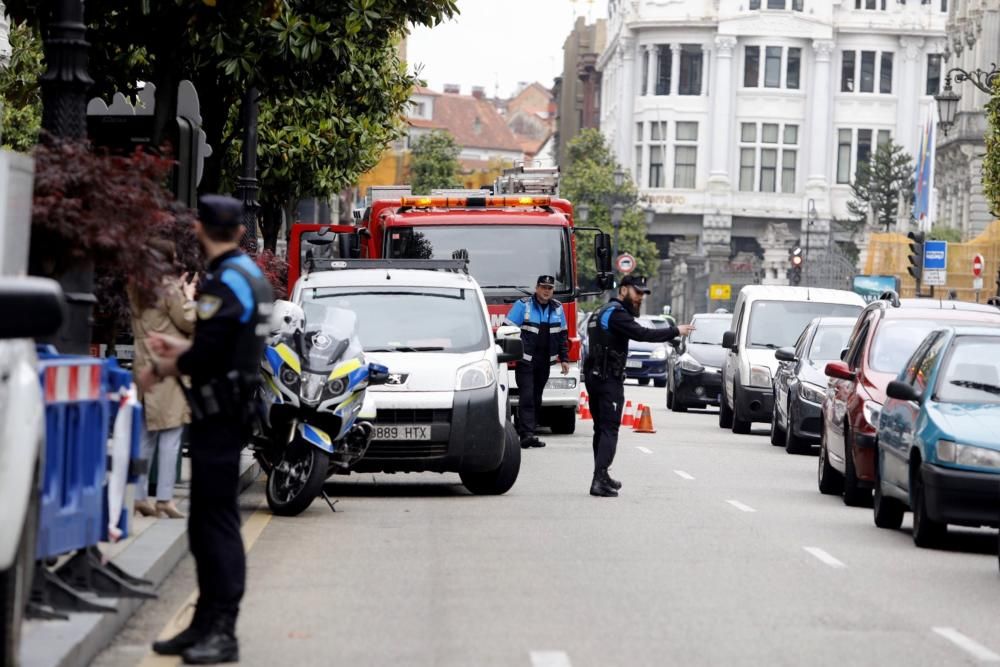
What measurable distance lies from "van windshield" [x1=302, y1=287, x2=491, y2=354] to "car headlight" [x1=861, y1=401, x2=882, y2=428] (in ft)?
10.4

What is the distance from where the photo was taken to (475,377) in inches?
683

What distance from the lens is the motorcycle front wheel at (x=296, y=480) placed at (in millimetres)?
15203

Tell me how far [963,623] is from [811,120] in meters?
96.0

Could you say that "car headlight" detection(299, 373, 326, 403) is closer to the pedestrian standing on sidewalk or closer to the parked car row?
the pedestrian standing on sidewalk

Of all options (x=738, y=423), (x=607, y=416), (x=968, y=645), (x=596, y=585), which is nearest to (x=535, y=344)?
(x=738, y=423)

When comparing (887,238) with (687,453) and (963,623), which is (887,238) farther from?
(963,623)

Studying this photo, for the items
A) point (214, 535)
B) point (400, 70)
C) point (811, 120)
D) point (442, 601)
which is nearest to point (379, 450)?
point (442, 601)

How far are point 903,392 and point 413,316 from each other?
16.7 feet

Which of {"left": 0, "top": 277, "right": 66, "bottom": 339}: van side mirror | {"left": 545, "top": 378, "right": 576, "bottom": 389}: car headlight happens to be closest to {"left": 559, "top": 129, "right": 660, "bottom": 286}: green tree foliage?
{"left": 545, "top": 378, "right": 576, "bottom": 389}: car headlight

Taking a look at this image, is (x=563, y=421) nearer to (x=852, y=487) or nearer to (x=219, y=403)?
(x=852, y=487)

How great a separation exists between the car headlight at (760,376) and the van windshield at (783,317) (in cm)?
60

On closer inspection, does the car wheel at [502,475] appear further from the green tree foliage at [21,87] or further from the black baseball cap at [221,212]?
the black baseball cap at [221,212]

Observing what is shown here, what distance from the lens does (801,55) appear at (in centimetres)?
10556

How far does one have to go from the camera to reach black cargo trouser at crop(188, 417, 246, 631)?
8781 millimetres
